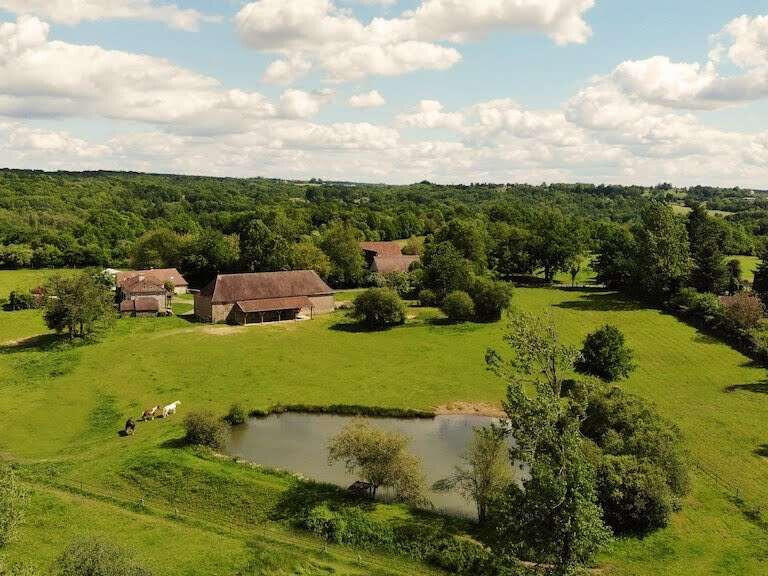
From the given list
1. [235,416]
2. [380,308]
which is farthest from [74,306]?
[380,308]

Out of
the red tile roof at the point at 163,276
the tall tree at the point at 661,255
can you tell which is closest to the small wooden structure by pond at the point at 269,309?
the red tile roof at the point at 163,276

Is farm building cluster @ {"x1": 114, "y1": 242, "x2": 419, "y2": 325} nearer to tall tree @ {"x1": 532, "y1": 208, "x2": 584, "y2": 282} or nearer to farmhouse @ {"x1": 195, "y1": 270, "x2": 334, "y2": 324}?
farmhouse @ {"x1": 195, "y1": 270, "x2": 334, "y2": 324}

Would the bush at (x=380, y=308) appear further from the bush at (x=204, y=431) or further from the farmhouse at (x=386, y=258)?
the bush at (x=204, y=431)

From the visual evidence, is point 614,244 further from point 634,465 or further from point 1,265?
point 1,265

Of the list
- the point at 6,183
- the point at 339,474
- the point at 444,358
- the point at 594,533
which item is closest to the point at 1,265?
the point at 6,183

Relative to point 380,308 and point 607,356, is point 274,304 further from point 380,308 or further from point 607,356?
point 607,356
